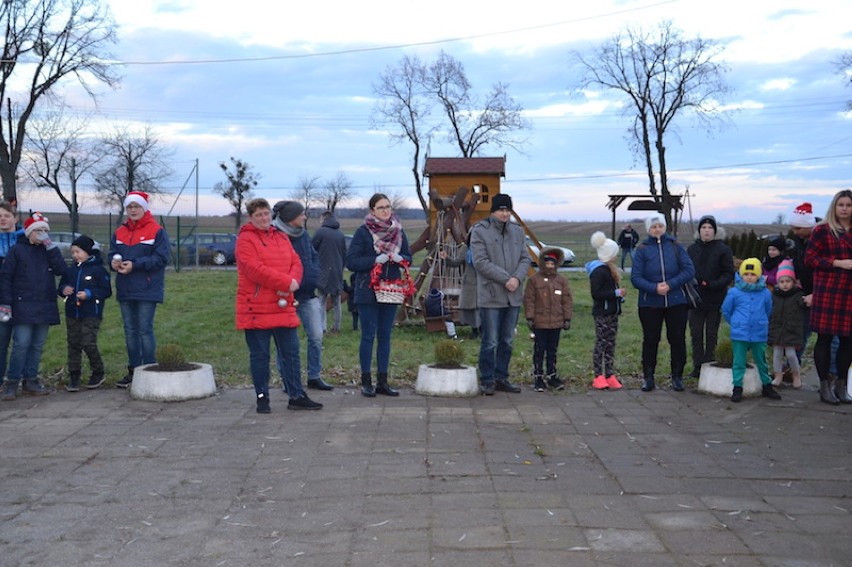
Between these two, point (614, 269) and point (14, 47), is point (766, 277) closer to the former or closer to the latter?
point (614, 269)

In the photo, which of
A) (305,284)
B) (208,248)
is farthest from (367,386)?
(208,248)

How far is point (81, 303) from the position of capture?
9.08 metres

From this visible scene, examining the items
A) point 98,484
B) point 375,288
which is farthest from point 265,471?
point 375,288

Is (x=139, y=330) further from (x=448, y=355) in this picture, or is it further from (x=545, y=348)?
(x=545, y=348)

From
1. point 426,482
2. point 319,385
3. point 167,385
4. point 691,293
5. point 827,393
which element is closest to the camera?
point 426,482

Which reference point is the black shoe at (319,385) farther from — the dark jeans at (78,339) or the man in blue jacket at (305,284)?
the dark jeans at (78,339)

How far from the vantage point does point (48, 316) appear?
8.87 metres

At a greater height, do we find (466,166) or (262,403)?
(466,166)

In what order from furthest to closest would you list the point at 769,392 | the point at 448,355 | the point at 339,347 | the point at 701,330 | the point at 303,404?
the point at 339,347 < the point at 701,330 < the point at 448,355 < the point at 769,392 < the point at 303,404

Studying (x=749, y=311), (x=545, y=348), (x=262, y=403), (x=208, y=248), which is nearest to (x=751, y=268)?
(x=749, y=311)

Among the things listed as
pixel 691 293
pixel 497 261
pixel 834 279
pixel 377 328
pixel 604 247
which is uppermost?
pixel 604 247

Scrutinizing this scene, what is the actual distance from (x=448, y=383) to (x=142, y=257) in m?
3.09

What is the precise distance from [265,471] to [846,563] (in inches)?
134

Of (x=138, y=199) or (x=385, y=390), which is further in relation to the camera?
(x=138, y=199)
